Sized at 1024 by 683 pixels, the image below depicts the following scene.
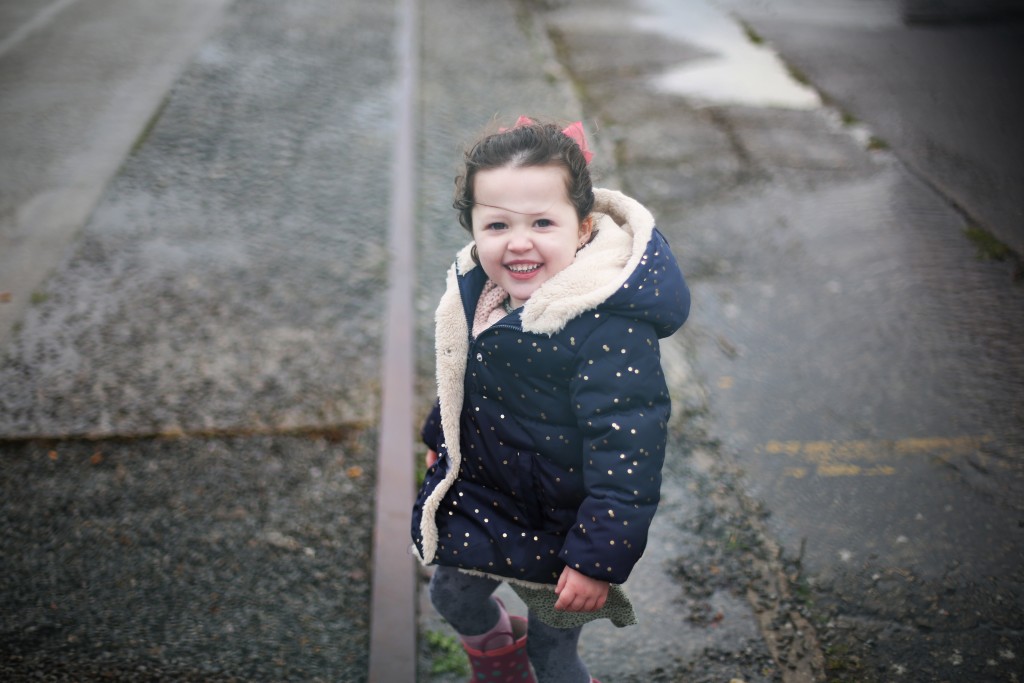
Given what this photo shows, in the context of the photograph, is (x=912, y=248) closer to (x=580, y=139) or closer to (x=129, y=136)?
(x=580, y=139)

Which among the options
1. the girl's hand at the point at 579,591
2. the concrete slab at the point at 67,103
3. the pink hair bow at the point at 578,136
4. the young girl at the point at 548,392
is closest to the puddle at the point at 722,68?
the concrete slab at the point at 67,103

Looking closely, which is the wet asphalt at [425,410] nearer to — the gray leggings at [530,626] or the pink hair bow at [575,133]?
the gray leggings at [530,626]

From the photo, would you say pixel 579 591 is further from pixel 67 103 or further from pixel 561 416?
pixel 67 103

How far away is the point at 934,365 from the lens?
412 cm

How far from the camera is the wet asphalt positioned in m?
2.83

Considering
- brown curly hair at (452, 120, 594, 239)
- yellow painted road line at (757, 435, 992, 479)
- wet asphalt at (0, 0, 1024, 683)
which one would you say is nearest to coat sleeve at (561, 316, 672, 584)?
brown curly hair at (452, 120, 594, 239)

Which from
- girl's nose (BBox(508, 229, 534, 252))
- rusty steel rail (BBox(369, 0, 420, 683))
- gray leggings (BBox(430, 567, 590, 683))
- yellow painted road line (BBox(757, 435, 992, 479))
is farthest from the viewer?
yellow painted road line (BBox(757, 435, 992, 479))

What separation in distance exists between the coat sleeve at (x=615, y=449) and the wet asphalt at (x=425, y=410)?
3.35 ft

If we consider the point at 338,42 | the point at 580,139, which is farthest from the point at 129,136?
the point at 580,139

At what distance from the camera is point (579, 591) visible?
76.9 inches

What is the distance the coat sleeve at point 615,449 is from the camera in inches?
75.4

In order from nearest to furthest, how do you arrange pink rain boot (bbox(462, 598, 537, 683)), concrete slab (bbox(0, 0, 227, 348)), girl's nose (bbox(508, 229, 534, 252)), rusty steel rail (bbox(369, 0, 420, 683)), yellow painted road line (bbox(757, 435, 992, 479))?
girl's nose (bbox(508, 229, 534, 252))
pink rain boot (bbox(462, 598, 537, 683))
rusty steel rail (bbox(369, 0, 420, 683))
yellow painted road line (bbox(757, 435, 992, 479))
concrete slab (bbox(0, 0, 227, 348))

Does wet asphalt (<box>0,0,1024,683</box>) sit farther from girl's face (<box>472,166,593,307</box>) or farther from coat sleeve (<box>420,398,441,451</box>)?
girl's face (<box>472,166,593,307</box>)

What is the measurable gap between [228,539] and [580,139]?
1901mm
